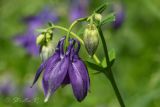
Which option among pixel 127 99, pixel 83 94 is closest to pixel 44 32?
pixel 83 94

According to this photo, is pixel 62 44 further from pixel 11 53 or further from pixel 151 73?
pixel 11 53

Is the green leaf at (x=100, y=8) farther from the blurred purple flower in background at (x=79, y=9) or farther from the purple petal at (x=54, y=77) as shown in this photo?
the blurred purple flower in background at (x=79, y=9)

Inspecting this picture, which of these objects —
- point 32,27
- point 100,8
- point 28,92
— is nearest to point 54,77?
point 100,8

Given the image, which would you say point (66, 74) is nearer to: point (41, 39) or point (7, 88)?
point (41, 39)

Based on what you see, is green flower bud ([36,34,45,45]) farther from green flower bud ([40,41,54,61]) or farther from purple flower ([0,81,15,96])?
purple flower ([0,81,15,96])

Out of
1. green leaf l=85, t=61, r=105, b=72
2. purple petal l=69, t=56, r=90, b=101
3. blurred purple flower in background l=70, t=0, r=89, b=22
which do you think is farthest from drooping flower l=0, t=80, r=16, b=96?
purple petal l=69, t=56, r=90, b=101
